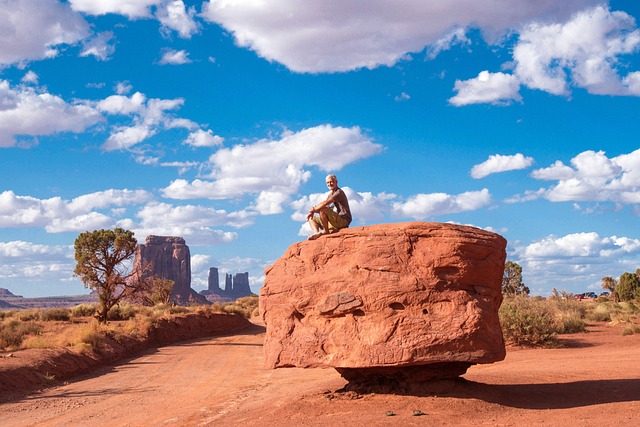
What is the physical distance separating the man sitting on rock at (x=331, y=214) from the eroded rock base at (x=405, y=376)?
2737 mm

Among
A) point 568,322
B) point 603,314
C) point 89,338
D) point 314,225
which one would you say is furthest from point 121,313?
point 314,225

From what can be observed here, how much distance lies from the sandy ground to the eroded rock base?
0.17 meters

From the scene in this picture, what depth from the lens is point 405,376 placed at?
37.3ft

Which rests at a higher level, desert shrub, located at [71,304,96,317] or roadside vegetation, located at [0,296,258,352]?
desert shrub, located at [71,304,96,317]

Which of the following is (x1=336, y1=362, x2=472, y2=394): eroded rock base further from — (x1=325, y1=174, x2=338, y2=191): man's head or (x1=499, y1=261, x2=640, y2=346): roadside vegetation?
(x1=499, y1=261, x2=640, y2=346): roadside vegetation

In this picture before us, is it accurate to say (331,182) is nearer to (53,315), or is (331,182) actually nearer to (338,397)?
(338,397)

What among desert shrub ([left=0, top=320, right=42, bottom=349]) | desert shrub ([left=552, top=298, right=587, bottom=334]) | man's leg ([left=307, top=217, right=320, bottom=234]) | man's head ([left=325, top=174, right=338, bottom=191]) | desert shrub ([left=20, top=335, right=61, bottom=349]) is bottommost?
desert shrub ([left=552, top=298, right=587, bottom=334])

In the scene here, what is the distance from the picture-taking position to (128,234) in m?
35.1

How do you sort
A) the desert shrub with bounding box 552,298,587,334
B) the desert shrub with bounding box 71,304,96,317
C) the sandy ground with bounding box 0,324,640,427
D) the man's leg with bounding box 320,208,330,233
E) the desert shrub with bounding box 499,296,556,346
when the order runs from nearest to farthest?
the sandy ground with bounding box 0,324,640,427, the man's leg with bounding box 320,208,330,233, the desert shrub with bounding box 499,296,556,346, the desert shrub with bounding box 552,298,587,334, the desert shrub with bounding box 71,304,96,317

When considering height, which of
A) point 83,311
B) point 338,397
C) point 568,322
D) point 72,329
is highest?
point 83,311

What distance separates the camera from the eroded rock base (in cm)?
1130

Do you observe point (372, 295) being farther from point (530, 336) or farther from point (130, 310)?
point (130, 310)

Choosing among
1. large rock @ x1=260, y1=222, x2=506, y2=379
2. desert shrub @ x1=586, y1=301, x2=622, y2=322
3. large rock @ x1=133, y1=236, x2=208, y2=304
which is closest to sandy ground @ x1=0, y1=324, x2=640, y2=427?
large rock @ x1=260, y1=222, x2=506, y2=379

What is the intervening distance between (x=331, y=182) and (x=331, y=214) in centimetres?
73
